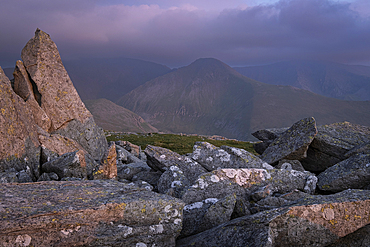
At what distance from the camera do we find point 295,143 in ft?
39.7

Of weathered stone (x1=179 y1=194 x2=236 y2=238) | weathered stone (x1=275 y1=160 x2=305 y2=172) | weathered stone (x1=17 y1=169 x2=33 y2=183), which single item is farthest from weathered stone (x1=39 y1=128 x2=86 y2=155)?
weathered stone (x1=275 y1=160 x2=305 y2=172)

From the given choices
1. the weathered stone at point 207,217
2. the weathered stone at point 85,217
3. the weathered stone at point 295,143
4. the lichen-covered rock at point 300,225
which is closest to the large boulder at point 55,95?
the weathered stone at point 85,217

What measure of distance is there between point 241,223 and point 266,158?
307 inches

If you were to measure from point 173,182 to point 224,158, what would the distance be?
327 centimetres

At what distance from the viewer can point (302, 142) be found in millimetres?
11859

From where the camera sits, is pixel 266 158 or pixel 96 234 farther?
pixel 266 158

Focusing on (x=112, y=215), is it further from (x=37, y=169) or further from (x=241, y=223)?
(x=37, y=169)

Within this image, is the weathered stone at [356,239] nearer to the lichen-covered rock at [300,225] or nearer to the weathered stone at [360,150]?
Result: the lichen-covered rock at [300,225]

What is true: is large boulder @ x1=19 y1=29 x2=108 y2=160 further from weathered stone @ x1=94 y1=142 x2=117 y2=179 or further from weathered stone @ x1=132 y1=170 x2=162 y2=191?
weathered stone @ x1=94 y1=142 x2=117 y2=179

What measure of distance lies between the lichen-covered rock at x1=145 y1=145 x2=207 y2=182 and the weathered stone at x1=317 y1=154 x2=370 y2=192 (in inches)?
200

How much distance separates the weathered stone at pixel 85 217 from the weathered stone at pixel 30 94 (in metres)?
7.90

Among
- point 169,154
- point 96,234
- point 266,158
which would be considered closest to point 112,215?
point 96,234

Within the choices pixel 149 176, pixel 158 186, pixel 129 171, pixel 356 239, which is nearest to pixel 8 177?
pixel 129 171

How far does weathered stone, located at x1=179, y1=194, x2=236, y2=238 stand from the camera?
21.5 feet
